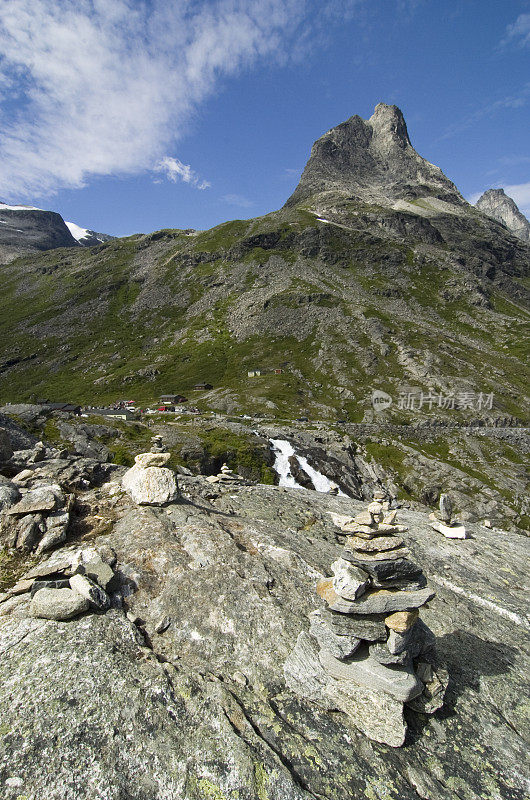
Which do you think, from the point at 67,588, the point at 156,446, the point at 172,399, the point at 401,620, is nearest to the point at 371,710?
the point at 401,620

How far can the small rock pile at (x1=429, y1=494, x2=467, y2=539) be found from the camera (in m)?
22.2

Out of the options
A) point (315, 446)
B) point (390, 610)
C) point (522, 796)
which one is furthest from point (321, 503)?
point (315, 446)

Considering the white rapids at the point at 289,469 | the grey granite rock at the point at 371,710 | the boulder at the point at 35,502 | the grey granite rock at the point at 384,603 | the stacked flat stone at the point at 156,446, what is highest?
the boulder at the point at 35,502

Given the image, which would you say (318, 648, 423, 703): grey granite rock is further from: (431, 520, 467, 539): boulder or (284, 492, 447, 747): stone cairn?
(431, 520, 467, 539): boulder

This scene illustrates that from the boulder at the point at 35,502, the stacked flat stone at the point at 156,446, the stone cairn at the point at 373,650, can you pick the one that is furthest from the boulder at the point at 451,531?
the stacked flat stone at the point at 156,446

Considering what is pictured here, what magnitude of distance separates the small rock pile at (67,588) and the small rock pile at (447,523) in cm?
1931

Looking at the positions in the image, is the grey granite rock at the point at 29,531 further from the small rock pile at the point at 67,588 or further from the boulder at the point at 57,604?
the boulder at the point at 57,604

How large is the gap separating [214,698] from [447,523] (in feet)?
66.0

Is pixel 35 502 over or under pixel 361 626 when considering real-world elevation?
over

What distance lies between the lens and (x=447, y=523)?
77.6ft

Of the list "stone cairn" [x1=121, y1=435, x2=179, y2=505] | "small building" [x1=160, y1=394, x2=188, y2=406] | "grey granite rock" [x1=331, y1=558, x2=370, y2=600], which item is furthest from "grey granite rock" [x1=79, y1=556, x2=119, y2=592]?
"small building" [x1=160, y1=394, x2=188, y2=406]

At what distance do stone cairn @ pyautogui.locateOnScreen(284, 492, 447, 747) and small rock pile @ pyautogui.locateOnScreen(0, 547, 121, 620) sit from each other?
5.76 metres

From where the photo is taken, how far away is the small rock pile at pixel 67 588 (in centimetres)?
928

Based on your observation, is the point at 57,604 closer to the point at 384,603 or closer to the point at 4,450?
the point at 384,603
